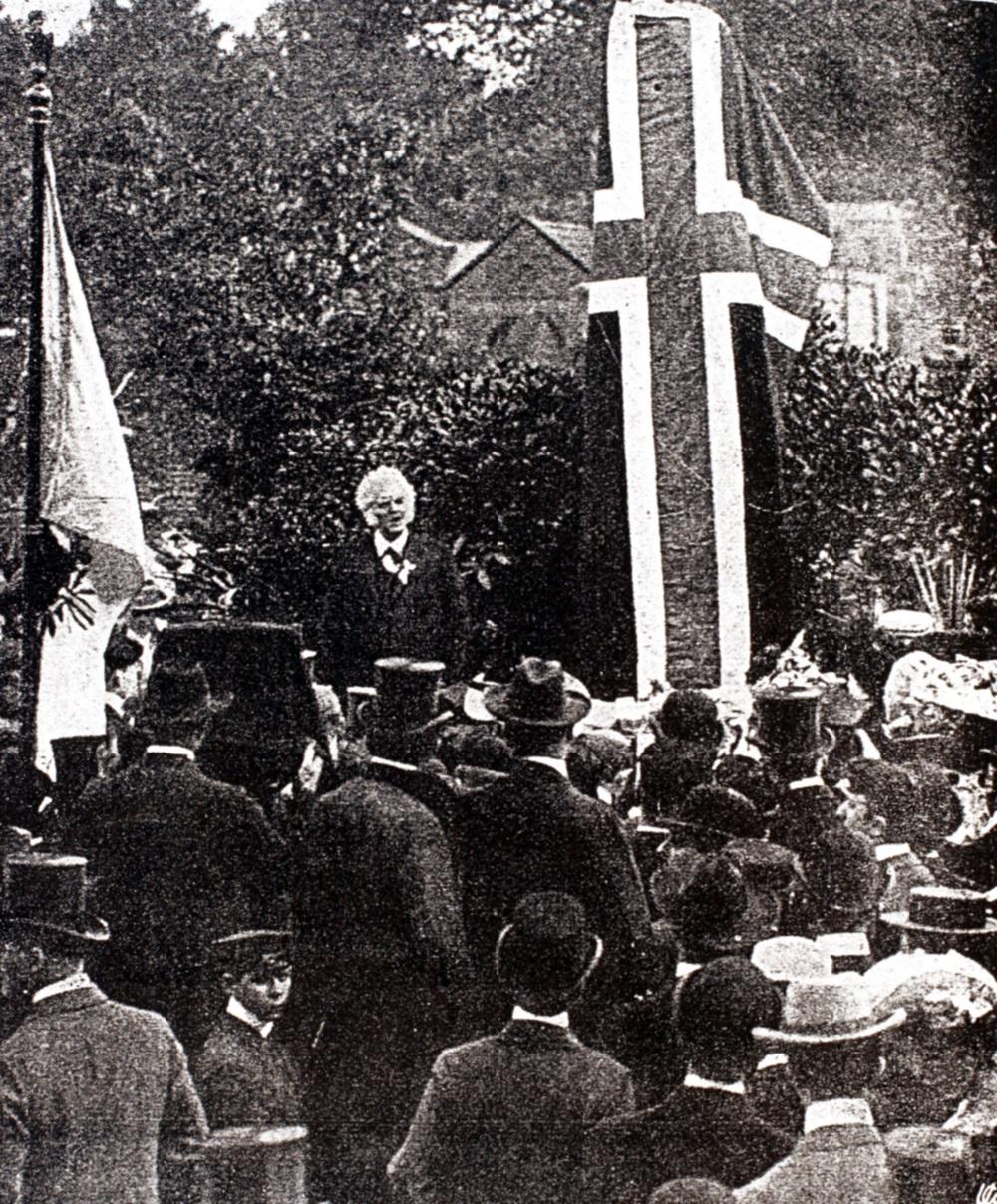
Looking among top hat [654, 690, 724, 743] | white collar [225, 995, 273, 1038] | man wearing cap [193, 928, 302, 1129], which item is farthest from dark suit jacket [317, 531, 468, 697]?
white collar [225, 995, 273, 1038]

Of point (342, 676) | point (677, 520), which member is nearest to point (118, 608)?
point (342, 676)

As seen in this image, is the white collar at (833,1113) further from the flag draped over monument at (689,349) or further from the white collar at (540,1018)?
the flag draped over monument at (689,349)

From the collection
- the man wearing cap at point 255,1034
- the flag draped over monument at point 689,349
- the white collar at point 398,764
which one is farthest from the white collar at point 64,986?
the flag draped over monument at point 689,349

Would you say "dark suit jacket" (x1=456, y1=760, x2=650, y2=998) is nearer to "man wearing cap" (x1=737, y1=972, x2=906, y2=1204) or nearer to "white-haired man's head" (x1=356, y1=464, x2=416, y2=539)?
"man wearing cap" (x1=737, y1=972, x2=906, y2=1204)

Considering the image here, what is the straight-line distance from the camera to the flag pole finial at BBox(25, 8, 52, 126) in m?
3.79

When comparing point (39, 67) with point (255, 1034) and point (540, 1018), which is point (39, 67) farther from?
point (540, 1018)

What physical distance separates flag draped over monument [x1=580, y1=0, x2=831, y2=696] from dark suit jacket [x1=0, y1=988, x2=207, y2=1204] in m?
1.51

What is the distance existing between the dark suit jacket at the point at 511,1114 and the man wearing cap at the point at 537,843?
40 centimetres

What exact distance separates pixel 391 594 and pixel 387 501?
22 centimetres

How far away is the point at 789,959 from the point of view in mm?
3756

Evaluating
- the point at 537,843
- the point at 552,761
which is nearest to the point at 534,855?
the point at 537,843

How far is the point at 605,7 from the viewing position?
428cm

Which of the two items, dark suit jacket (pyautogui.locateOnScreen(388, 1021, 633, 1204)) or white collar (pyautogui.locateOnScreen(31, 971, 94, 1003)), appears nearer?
dark suit jacket (pyautogui.locateOnScreen(388, 1021, 633, 1204))

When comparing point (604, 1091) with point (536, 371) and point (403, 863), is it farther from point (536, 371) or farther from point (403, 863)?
point (536, 371)
